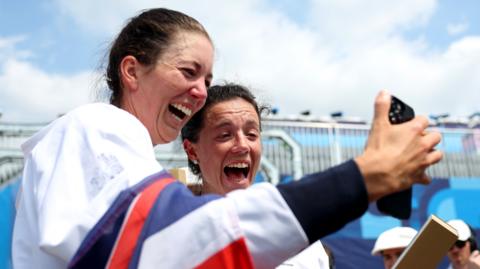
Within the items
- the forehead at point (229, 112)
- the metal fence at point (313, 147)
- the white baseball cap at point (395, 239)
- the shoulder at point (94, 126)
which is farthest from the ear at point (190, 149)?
the metal fence at point (313, 147)

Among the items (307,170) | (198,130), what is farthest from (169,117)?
(307,170)

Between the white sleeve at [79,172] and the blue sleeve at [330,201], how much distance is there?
341mm

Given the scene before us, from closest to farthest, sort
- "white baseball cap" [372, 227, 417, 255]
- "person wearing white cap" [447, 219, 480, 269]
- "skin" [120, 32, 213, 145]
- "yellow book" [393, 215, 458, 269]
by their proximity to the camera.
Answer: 1. "yellow book" [393, 215, 458, 269]
2. "skin" [120, 32, 213, 145]
3. "white baseball cap" [372, 227, 417, 255]
4. "person wearing white cap" [447, 219, 480, 269]

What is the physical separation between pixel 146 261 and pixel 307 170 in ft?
33.2

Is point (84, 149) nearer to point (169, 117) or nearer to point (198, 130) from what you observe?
point (169, 117)

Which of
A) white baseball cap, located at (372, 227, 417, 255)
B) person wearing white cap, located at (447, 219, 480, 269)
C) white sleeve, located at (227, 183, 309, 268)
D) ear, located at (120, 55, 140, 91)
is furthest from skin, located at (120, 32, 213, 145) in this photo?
person wearing white cap, located at (447, 219, 480, 269)

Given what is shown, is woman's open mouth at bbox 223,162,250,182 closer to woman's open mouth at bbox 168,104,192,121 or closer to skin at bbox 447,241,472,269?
woman's open mouth at bbox 168,104,192,121

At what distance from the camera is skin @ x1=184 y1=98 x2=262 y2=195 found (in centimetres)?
267

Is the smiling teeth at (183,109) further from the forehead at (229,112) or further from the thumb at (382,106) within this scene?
the forehead at (229,112)

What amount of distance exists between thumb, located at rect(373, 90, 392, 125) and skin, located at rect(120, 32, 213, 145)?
0.63m

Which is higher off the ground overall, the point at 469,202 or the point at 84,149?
the point at 84,149

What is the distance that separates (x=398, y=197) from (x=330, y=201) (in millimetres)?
139

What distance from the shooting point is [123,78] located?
1698 millimetres

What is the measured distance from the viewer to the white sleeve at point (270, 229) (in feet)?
3.67
